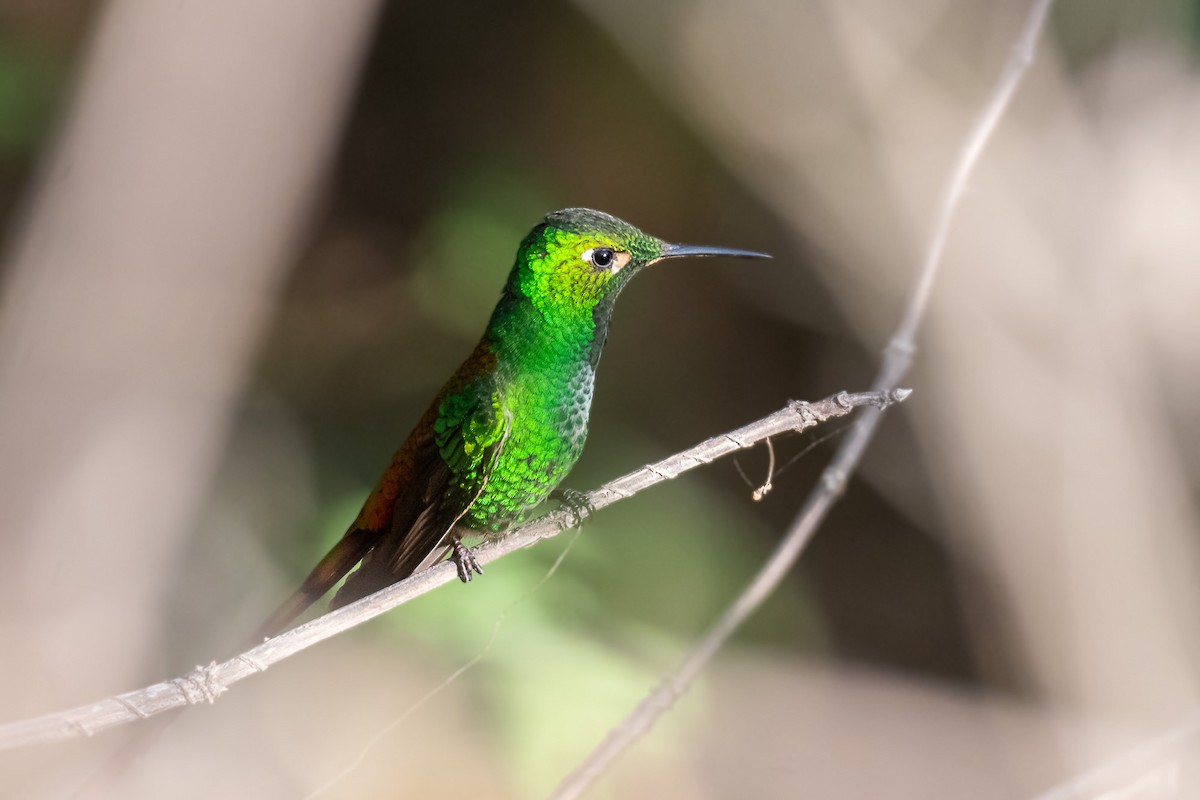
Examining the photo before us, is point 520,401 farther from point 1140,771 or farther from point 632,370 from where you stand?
point 632,370

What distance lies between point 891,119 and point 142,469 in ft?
6.43

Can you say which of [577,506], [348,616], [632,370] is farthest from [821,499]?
[632,370]

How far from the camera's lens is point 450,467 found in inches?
58.9

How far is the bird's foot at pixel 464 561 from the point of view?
1.48m

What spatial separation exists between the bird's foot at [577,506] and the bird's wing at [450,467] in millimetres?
133

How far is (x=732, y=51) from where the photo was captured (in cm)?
281

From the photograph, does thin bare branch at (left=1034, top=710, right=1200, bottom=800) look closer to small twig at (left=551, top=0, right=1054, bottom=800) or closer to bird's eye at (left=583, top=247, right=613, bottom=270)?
small twig at (left=551, top=0, right=1054, bottom=800)

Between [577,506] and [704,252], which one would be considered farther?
[577,506]

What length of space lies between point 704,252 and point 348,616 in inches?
26.4

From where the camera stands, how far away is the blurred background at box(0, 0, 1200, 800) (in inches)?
84.1

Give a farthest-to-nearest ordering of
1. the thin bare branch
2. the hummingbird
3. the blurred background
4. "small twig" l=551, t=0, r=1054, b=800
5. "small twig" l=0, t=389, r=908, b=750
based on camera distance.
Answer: the blurred background → the thin bare branch → "small twig" l=551, t=0, r=1054, b=800 → the hummingbird → "small twig" l=0, t=389, r=908, b=750

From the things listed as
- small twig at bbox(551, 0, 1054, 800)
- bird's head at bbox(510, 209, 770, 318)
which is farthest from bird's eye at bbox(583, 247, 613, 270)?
small twig at bbox(551, 0, 1054, 800)

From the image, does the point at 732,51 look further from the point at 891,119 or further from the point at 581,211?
the point at 581,211

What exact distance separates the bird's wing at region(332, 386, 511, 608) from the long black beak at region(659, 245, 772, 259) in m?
0.33
